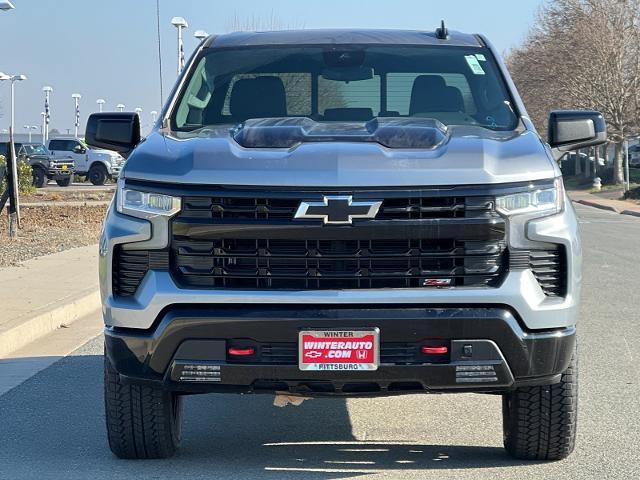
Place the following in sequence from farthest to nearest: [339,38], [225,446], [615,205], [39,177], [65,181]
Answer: [65,181] → [39,177] → [615,205] → [339,38] → [225,446]

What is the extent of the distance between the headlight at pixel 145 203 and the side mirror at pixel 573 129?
7.17 feet

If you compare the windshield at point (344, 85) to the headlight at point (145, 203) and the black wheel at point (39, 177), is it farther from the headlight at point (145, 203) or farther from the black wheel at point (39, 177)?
the black wheel at point (39, 177)

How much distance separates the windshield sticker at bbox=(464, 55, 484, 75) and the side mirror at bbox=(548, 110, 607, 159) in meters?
0.54

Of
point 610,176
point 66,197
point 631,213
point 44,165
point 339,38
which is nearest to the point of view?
point 339,38

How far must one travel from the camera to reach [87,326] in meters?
11.2

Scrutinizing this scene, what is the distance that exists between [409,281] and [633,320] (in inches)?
265

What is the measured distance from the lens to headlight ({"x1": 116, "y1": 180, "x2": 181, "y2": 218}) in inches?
202

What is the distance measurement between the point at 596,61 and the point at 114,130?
57.8 metres

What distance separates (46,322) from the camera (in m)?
10.8

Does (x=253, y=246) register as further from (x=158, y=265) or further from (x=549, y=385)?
(x=549, y=385)

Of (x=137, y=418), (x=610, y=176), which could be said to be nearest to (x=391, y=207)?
(x=137, y=418)

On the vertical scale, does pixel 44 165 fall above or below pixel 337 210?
below

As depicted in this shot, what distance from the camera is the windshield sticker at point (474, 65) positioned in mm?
6662

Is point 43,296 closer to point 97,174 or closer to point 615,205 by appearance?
point 615,205
